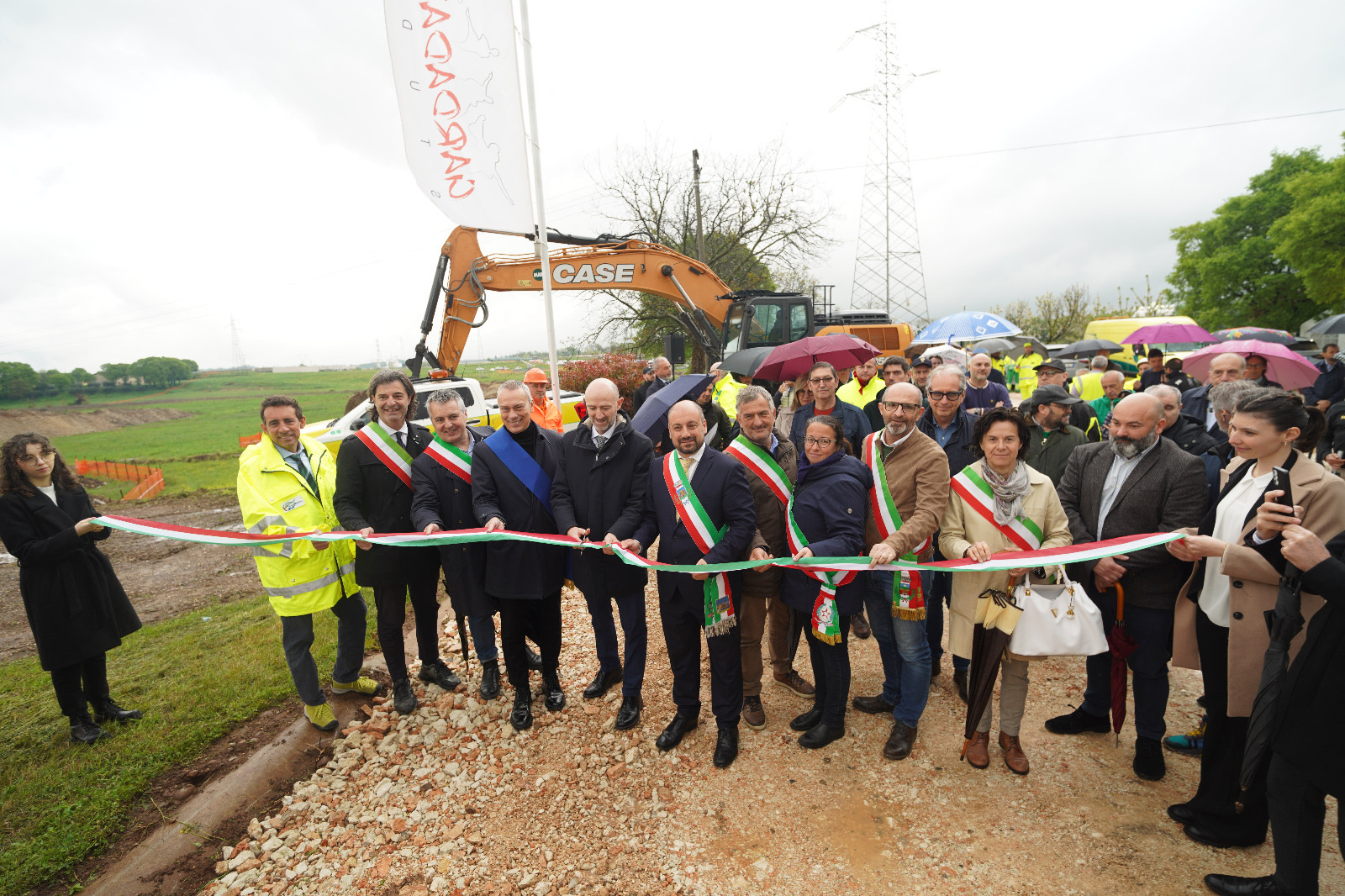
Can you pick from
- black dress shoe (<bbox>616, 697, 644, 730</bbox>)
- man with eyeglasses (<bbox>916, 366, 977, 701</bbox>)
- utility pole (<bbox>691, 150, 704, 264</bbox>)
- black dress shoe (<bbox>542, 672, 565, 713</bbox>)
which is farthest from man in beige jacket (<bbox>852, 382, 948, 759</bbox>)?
utility pole (<bbox>691, 150, 704, 264</bbox>)

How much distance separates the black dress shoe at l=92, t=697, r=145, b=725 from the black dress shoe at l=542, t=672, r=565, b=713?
297cm

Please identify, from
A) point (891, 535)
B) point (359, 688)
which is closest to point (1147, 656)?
point (891, 535)

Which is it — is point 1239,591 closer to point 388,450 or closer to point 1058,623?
point 1058,623

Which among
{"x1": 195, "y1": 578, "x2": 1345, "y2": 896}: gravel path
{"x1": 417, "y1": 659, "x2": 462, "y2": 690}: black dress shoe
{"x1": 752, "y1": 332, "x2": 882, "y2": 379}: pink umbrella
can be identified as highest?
{"x1": 752, "y1": 332, "x2": 882, "y2": 379}: pink umbrella

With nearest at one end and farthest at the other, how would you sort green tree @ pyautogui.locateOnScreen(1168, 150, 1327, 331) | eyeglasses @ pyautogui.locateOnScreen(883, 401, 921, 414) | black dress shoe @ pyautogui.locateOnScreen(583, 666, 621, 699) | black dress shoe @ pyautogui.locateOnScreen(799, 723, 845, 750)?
eyeglasses @ pyautogui.locateOnScreen(883, 401, 921, 414)
black dress shoe @ pyautogui.locateOnScreen(799, 723, 845, 750)
black dress shoe @ pyautogui.locateOnScreen(583, 666, 621, 699)
green tree @ pyautogui.locateOnScreen(1168, 150, 1327, 331)

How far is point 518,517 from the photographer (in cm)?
377

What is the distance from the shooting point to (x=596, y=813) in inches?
123

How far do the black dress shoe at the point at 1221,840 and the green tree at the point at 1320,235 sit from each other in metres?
33.4

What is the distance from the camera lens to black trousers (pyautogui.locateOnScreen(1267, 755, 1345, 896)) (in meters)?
2.06

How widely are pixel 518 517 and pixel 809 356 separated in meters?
3.09

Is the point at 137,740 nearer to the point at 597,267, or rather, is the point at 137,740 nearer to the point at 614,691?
the point at 614,691

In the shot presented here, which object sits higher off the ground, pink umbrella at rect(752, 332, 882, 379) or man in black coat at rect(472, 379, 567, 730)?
pink umbrella at rect(752, 332, 882, 379)

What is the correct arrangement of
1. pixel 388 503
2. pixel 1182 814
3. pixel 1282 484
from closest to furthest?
1. pixel 1282 484
2. pixel 1182 814
3. pixel 388 503

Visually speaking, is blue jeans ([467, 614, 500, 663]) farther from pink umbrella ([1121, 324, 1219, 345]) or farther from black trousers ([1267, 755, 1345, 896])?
pink umbrella ([1121, 324, 1219, 345])
